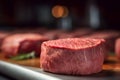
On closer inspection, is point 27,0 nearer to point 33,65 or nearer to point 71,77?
point 33,65

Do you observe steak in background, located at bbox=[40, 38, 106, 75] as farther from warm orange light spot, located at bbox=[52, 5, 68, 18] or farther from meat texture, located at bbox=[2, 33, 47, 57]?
warm orange light spot, located at bbox=[52, 5, 68, 18]

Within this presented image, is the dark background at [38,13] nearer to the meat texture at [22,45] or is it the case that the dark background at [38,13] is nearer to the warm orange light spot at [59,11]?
the warm orange light spot at [59,11]

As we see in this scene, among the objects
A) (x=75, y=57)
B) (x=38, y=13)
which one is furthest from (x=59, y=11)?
(x=75, y=57)

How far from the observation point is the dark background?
204 centimetres

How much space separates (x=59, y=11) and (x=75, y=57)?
53.0 inches

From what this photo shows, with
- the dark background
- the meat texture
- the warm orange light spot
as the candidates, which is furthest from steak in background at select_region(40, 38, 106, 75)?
the warm orange light spot

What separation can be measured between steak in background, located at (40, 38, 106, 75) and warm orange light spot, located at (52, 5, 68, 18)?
123 cm

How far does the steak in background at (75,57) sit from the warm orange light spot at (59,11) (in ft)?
4.04

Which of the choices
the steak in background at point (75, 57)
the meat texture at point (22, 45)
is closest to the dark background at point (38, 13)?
the meat texture at point (22, 45)

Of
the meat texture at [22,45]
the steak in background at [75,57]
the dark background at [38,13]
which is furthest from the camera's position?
the dark background at [38,13]

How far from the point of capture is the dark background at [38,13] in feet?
6.69

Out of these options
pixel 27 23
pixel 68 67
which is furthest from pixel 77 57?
pixel 27 23

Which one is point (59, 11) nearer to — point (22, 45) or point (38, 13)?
point (38, 13)

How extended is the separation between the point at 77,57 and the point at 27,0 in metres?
1.50
